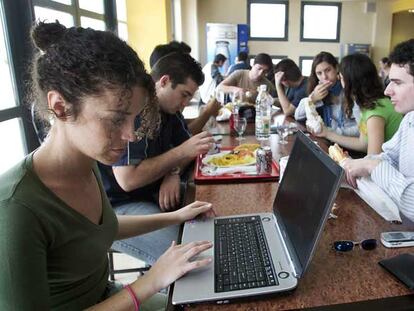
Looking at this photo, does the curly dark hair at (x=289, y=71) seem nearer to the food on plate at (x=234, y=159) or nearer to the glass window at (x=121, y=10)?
the food on plate at (x=234, y=159)

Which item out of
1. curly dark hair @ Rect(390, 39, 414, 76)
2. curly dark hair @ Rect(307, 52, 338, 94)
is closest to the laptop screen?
curly dark hair @ Rect(390, 39, 414, 76)

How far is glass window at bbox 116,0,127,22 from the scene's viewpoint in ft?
15.0

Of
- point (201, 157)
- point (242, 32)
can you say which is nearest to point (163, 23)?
point (242, 32)

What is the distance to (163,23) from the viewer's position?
206 inches

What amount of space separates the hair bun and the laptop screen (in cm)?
66

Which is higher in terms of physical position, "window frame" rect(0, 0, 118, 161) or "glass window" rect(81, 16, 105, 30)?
"glass window" rect(81, 16, 105, 30)

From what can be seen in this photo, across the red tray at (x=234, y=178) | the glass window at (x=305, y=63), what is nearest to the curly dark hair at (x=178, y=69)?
the red tray at (x=234, y=178)

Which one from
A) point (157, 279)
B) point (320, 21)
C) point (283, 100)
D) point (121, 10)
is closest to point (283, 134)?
point (283, 100)

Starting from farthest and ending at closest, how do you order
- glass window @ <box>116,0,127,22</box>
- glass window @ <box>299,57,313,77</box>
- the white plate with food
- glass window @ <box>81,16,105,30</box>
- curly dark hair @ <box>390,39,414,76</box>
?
glass window @ <box>299,57,313,77</box> < glass window @ <box>116,0,127,22</box> < glass window @ <box>81,16,105,30</box> < the white plate with food < curly dark hair @ <box>390,39,414,76</box>

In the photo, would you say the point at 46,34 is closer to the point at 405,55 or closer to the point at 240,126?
the point at 405,55

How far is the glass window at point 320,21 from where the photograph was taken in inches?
327

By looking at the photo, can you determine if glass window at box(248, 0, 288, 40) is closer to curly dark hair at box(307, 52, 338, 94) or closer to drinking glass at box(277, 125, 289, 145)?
curly dark hair at box(307, 52, 338, 94)

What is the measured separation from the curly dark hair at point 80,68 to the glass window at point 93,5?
2747 millimetres

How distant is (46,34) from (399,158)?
4.18ft
